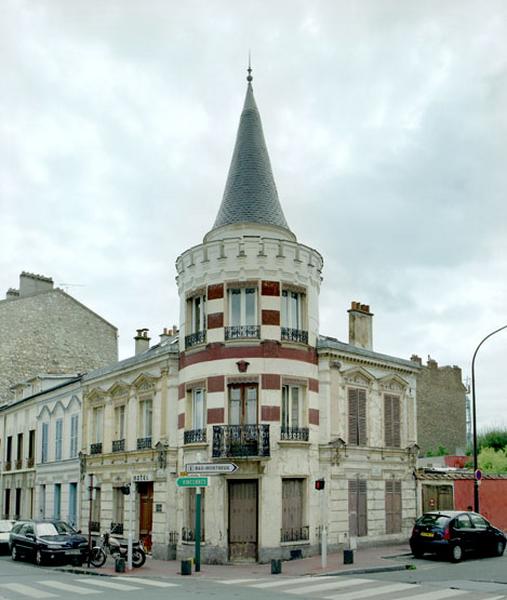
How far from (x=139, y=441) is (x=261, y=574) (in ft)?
27.6

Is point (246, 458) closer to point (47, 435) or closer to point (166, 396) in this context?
point (166, 396)

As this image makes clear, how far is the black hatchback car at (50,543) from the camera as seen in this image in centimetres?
2303

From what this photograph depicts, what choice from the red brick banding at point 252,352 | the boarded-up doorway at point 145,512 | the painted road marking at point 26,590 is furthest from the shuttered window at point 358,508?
the painted road marking at point 26,590

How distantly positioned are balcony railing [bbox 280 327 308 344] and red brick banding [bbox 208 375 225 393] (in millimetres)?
2315

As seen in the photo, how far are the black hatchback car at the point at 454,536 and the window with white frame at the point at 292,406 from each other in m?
4.76

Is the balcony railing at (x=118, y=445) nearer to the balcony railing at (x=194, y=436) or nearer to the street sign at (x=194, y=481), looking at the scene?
the balcony railing at (x=194, y=436)

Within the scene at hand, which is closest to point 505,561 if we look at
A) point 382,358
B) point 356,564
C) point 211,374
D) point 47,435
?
point 356,564

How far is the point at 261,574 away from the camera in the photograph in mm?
19938

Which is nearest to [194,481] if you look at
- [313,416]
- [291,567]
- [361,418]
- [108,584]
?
[108,584]

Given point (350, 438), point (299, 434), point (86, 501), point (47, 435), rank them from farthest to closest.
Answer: point (47, 435)
point (86, 501)
point (350, 438)
point (299, 434)

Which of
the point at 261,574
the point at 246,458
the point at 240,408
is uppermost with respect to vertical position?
the point at 240,408

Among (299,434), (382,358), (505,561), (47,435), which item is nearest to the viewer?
(505,561)

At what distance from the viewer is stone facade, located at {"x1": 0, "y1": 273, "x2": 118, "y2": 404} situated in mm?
43594

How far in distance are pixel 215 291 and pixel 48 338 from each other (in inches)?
940
